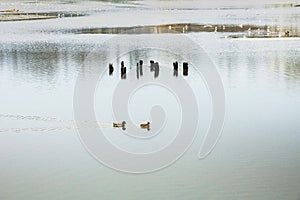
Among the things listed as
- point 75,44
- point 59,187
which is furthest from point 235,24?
point 59,187

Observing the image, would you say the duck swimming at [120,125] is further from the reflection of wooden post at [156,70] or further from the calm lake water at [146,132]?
the reflection of wooden post at [156,70]

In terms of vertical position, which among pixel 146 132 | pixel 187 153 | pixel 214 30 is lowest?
pixel 187 153

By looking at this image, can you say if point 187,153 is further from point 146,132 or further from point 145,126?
point 145,126

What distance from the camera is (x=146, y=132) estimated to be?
1599 centimetres

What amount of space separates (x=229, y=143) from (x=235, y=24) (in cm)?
3723

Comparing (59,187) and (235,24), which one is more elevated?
(235,24)

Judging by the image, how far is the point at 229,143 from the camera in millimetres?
14922

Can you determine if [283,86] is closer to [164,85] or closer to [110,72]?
[164,85]

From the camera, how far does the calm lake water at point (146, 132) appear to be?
1206 cm

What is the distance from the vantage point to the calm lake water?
1206cm

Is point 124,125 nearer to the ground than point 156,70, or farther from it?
nearer to the ground

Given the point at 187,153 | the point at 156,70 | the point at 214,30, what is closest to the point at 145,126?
the point at 187,153

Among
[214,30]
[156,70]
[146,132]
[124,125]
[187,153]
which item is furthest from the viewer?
[214,30]

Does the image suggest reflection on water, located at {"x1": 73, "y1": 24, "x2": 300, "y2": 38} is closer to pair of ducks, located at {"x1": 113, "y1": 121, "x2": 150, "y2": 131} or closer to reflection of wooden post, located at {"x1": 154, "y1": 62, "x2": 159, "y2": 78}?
reflection of wooden post, located at {"x1": 154, "y1": 62, "x2": 159, "y2": 78}
